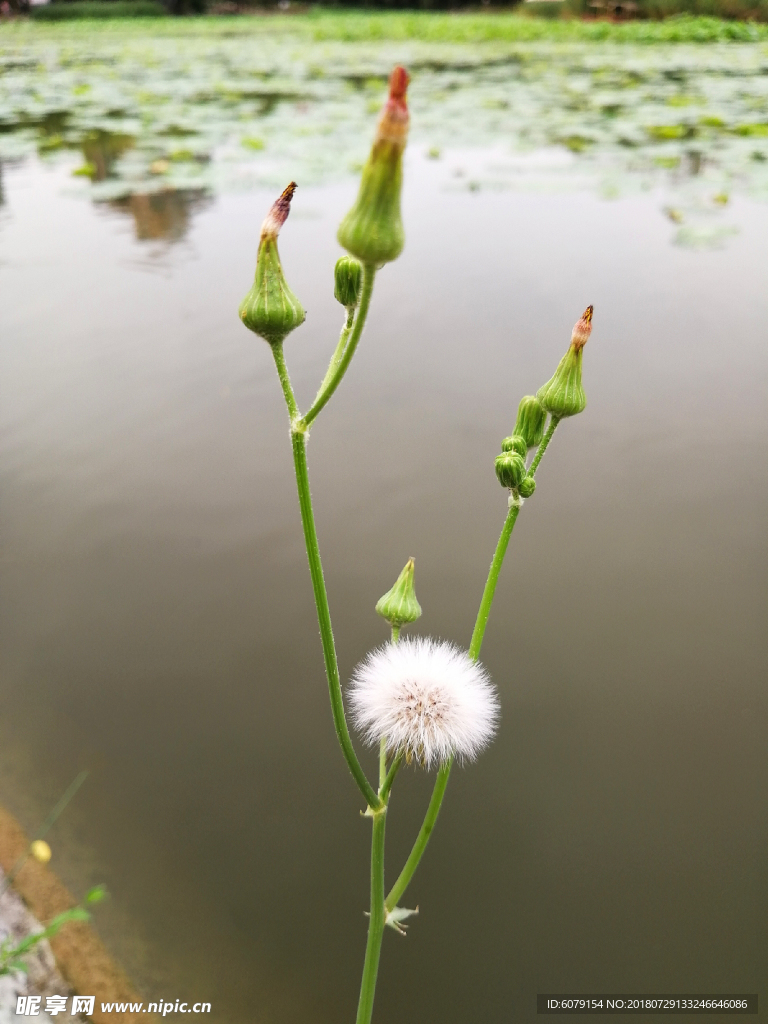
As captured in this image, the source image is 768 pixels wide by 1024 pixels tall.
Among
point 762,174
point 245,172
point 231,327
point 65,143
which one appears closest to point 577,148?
point 762,174

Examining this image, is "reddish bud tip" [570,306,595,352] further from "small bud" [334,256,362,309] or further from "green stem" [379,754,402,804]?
"green stem" [379,754,402,804]

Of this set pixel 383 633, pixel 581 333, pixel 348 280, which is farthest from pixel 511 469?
pixel 383 633

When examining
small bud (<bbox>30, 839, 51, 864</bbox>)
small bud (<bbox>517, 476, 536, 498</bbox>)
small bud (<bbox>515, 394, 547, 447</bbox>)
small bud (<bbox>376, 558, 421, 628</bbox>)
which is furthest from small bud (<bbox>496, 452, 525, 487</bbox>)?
small bud (<bbox>30, 839, 51, 864</bbox>)

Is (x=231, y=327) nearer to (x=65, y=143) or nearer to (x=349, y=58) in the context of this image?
(x=65, y=143)

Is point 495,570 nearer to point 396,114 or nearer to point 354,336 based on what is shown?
point 354,336

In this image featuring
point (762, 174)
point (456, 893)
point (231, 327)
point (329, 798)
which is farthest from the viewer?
point (762, 174)

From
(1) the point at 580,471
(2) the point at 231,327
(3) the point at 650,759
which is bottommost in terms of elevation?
(3) the point at 650,759
